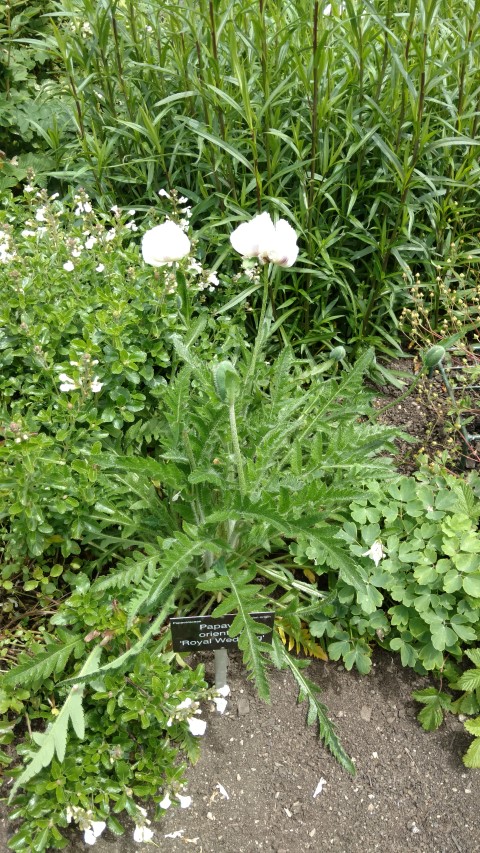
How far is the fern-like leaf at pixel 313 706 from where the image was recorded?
174 centimetres

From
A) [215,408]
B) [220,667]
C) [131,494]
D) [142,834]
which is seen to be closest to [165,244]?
[215,408]

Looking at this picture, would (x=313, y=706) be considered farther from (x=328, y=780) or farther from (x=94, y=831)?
(x=94, y=831)

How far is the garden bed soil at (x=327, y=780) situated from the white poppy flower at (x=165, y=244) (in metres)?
1.07

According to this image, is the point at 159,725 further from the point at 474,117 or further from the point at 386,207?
the point at 474,117

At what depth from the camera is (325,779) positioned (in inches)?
70.6

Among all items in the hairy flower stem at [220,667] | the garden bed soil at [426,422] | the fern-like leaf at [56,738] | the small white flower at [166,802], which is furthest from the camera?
the garden bed soil at [426,422]

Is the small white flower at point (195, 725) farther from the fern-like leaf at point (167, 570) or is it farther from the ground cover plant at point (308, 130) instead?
the ground cover plant at point (308, 130)

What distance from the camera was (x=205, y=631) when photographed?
1.66 meters

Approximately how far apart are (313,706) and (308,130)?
1786 millimetres

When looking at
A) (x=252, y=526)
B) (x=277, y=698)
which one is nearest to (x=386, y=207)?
(x=252, y=526)

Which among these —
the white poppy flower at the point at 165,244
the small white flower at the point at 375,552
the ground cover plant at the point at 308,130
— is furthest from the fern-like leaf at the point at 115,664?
the ground cover plant at the point at 308,130

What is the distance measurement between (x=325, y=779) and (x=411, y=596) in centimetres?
50

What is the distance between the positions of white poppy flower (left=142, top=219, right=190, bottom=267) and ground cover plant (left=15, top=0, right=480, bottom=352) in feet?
1.88

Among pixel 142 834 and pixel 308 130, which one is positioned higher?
pixel 308 130
